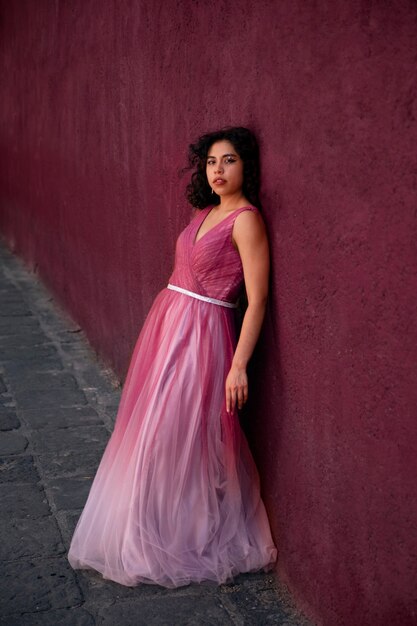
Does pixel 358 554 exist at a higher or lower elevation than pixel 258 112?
lower

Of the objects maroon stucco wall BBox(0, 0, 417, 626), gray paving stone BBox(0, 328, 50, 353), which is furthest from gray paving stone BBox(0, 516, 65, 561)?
A: gray paving stone BBox(0, 328, 50, 353)

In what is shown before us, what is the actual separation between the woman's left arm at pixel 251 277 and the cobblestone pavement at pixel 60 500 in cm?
82

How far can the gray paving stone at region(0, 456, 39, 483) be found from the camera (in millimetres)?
4223

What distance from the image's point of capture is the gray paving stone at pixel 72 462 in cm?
432

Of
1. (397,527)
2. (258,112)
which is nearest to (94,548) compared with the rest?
(397,527)

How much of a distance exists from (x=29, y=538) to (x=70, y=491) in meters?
0.49

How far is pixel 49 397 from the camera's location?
17.7ft

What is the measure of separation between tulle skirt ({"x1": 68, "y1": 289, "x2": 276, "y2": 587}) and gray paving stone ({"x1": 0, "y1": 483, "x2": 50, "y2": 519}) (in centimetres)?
52

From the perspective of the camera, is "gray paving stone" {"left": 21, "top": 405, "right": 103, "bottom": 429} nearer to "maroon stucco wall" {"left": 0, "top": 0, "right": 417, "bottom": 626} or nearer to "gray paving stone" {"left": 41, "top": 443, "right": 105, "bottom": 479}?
"gray paving stone" {"left": 41, "top": 443, "right": 105, "bottom": 479}

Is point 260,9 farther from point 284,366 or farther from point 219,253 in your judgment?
point 284,366

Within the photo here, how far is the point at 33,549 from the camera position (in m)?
3.55

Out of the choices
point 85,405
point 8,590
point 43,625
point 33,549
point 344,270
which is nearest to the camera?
point 344,270

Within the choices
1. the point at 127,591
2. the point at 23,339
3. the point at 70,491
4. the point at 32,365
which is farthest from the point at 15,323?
the point at 127,591

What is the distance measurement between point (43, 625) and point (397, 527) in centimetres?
133
